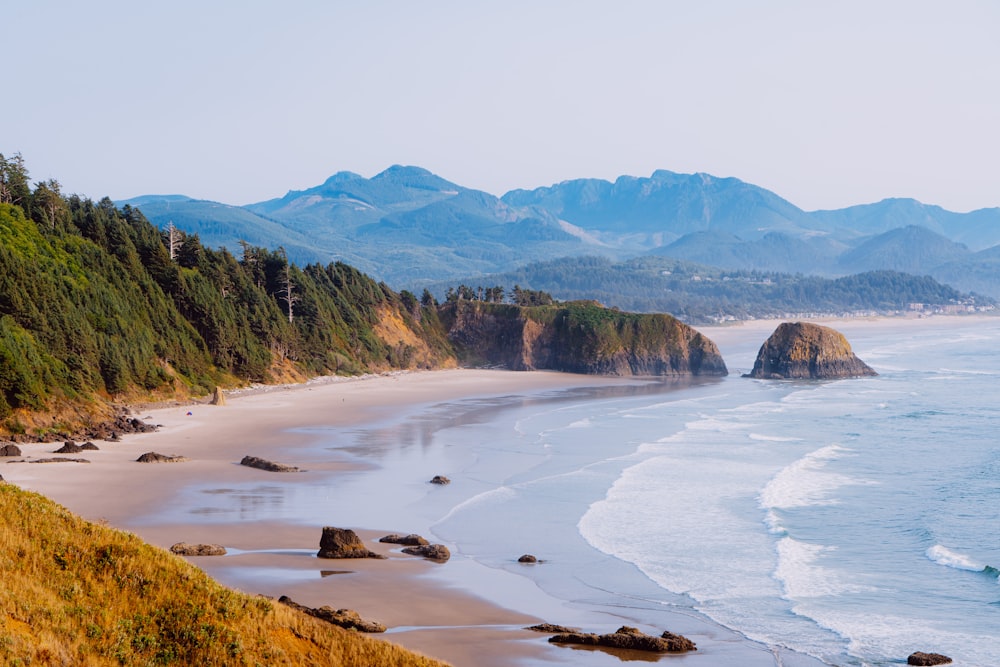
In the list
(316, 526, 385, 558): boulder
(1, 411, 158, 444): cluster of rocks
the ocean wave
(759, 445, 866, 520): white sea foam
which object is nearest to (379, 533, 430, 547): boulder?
(316, 526, 385, 558): boulder

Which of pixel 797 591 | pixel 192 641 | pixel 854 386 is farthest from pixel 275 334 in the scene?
pixel 192 641

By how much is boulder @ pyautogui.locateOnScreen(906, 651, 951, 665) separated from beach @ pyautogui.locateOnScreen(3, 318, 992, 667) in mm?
1651

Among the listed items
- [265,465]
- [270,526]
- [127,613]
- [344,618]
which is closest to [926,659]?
[344,618]

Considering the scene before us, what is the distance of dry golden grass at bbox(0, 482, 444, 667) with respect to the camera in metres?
13.0

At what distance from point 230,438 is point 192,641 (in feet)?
109

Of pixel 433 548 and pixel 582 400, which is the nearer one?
pixel 433 548

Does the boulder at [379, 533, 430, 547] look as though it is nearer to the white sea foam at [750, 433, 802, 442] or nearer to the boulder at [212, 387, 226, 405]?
the white sea foam at [750, 433, 802, 442]

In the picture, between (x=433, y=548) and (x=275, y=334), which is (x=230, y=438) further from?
(x=275, y=334)

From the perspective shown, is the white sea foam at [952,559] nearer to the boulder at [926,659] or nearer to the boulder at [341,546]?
the boulder at [926,659]

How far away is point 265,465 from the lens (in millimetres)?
38062

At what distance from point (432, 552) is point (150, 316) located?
38282 mm

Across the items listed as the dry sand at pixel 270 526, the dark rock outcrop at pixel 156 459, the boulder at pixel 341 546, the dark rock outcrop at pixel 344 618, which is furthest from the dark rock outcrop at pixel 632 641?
the dark rock outcrop at pixel 156 459

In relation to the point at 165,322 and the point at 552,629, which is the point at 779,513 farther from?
the point at 165,322

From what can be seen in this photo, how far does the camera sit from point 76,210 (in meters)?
70.2
